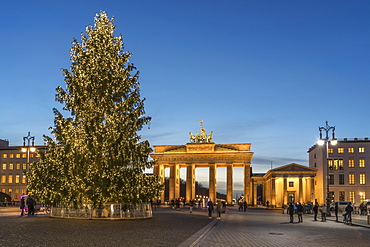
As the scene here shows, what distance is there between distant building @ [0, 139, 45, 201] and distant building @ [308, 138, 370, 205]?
241 ft

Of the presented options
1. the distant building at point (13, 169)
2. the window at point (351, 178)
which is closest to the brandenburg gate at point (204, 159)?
the window at point (351, 178)

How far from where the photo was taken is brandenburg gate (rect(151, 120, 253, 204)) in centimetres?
10031

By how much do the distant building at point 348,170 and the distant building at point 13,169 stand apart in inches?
2895

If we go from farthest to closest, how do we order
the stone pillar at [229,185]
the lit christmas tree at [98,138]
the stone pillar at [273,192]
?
the stone pillar at [229,185], the stone pillar at [273,192], the lit christmas tree at [98,138]

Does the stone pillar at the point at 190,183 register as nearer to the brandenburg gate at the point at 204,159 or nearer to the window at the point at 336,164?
the brandenburg gate at the point at 204,159

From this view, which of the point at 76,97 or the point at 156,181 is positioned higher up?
the point at 76,97

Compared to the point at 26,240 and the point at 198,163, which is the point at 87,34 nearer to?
the point at 26,240

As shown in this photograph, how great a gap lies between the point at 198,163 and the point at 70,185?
73450 millimetres

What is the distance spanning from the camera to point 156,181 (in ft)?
109

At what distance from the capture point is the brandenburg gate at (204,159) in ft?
329

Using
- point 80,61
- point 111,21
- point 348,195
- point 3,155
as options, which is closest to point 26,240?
point 80,61

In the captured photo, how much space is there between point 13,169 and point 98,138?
97105 millimetres

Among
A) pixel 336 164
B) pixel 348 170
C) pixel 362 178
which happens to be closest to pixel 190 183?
pixel 336 164

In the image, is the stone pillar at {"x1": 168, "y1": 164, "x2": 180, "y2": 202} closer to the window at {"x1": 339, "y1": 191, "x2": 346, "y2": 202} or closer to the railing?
the window at {"x1": 339, "y1": 191, "x2": 346, "y2": 202}
